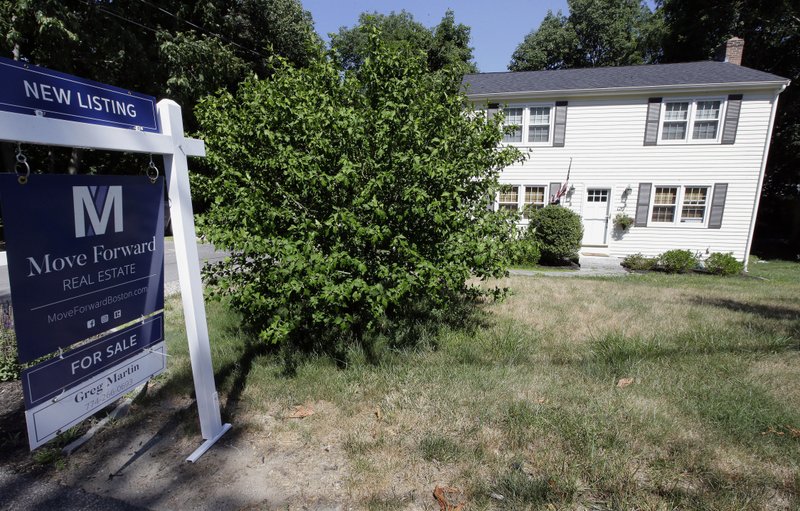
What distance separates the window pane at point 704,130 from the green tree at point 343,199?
12.3 meters

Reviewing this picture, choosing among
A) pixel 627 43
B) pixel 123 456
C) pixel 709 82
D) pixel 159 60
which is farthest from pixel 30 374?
pixel 627 43

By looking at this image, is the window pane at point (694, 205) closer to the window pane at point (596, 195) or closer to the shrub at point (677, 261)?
the shrub at point (677, 261)

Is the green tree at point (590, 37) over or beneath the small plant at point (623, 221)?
over

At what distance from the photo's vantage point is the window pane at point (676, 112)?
13180 millimetres

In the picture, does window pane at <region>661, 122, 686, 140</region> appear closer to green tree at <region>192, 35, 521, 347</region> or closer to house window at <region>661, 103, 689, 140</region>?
house window at <region>661, 103, 689, 140</region>

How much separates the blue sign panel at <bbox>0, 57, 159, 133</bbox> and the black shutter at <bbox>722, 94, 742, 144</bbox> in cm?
1576

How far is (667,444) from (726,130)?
13996mm

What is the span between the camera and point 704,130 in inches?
518

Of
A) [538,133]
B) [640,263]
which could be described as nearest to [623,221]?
[640,263]

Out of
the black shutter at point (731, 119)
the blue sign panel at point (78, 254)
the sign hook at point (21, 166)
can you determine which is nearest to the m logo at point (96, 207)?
the blue sign panel at point (78, 254)

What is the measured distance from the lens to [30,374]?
2.13 meters

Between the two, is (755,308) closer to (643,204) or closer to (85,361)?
(643,204)

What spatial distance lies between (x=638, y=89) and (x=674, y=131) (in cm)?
182

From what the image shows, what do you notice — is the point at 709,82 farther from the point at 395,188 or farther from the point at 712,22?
the point at 395,188
